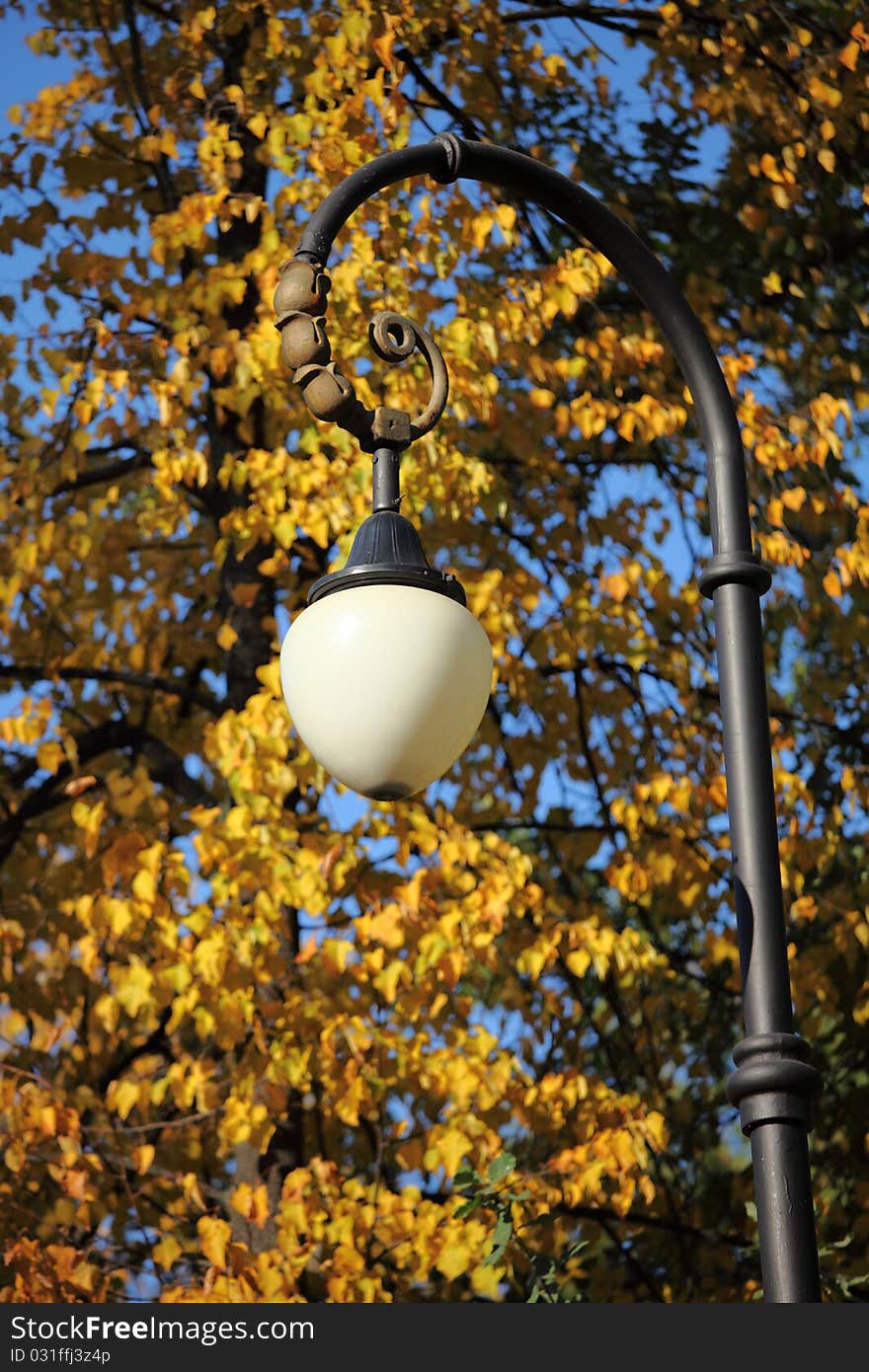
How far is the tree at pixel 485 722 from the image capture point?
643cm

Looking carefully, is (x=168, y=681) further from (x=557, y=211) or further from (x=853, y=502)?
(x=557, y=211)

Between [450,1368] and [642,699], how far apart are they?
14.6 feet

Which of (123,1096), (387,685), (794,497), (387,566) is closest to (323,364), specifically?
(387,566)

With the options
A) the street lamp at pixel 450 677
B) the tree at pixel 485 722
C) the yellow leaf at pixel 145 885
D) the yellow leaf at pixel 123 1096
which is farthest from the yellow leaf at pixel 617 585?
the street lamp at pixel 450 677

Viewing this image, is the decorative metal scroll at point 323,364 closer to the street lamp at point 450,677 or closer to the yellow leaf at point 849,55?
the street lamp at point 450,677

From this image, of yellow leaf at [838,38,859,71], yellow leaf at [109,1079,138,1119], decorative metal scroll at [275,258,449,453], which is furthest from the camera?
yellow leaf at [838,38,859,71]

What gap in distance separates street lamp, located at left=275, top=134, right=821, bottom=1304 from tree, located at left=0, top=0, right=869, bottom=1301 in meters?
2.36

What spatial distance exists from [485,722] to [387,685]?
18.7ft

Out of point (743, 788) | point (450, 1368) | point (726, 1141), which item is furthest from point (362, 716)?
point (726, 1141)

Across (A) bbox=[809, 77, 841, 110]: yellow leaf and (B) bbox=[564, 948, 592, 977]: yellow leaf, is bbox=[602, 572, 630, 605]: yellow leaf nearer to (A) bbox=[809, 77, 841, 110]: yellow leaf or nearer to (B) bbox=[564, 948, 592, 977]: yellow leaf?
(B) bbox=[564, 948, 592, 977]: yellow leaf

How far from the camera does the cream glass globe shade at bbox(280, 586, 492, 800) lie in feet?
10.9

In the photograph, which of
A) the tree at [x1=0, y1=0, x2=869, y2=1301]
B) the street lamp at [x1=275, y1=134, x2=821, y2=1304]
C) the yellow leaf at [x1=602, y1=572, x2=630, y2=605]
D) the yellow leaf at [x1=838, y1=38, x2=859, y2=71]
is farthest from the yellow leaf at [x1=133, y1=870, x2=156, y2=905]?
the yellow leaf at [x1=838, y1=38, x2=859, y2=71]

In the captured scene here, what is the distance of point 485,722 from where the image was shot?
9.02 meters

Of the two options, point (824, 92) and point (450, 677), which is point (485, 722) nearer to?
point (824, 92)
